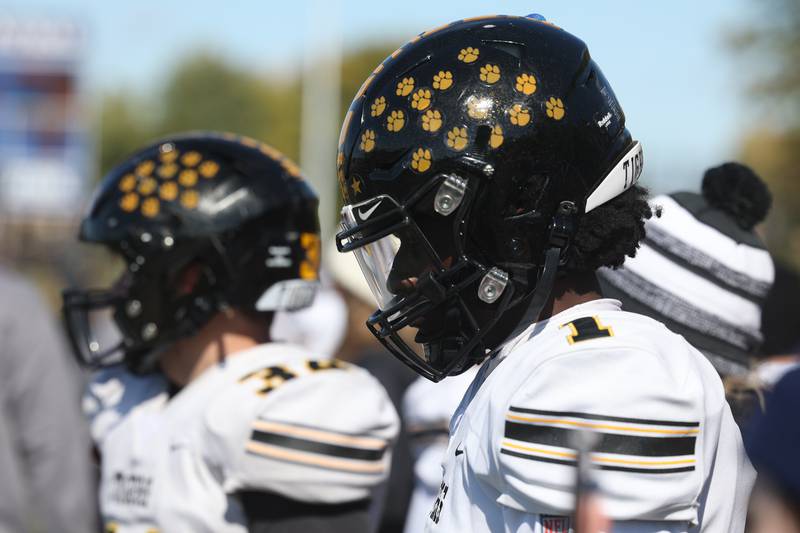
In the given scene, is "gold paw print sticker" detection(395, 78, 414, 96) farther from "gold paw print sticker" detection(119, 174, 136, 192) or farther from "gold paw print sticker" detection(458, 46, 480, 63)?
"gold paw print sticker" detection(119, 174, 136, 192)

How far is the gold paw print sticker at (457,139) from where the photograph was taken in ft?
6.52

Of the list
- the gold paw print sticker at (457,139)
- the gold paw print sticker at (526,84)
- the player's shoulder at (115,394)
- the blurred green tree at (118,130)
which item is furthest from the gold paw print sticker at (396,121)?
the blurred green tree at (118,130)

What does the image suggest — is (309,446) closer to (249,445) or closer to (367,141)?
(249,445)

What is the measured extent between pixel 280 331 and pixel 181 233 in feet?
8.59

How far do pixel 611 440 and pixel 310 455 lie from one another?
3.78 feet

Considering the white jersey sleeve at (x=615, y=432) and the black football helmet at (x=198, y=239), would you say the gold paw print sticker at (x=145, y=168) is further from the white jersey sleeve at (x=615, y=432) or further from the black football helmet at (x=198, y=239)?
the white jersey sleeve at (x=615, y=432)

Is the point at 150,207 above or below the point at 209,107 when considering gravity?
above

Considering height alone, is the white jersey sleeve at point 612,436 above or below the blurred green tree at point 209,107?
above

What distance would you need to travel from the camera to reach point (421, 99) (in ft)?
6.72

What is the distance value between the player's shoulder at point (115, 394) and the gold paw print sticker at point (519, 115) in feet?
5.18

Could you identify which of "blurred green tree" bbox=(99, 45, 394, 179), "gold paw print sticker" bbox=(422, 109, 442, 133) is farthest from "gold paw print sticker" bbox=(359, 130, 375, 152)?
"blurred green tree" bbox=(99, 45, 394, 179)

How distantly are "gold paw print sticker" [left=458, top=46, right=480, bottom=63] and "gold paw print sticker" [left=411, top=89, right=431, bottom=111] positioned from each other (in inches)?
3.4

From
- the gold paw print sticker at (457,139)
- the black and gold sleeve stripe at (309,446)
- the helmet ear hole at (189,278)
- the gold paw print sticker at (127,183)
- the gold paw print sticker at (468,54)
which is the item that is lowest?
the black and gold sleeve stripe at (309,446)

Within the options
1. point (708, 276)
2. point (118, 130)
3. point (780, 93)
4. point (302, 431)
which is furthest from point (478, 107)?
point (118, 130)
